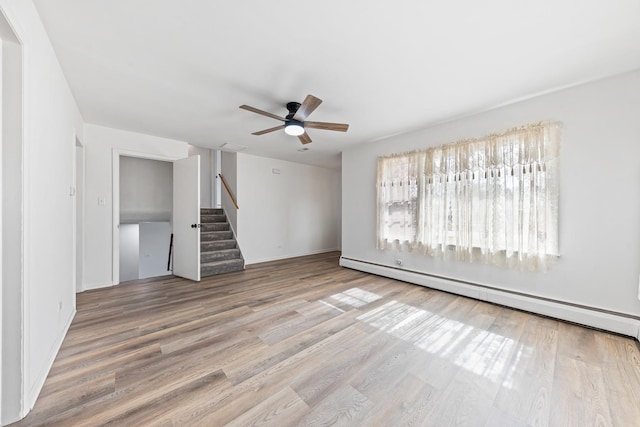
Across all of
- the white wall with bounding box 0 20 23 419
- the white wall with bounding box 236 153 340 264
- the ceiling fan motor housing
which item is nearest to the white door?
the white wall with bounding box 236 153 340 264

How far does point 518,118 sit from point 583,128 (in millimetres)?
584

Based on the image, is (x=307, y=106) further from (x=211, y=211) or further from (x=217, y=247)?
(x=211, y=211)

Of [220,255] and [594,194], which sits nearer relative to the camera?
[594,194]

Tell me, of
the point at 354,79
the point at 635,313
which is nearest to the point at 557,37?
the point at 354,79

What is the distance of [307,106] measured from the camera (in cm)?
242

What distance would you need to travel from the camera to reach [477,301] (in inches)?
123

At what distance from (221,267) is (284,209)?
2.18m

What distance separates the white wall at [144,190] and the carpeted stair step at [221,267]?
80.1 inches

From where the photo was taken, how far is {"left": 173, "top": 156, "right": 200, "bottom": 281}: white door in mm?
4020

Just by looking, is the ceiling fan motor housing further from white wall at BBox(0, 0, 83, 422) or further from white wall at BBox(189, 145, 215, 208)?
white wall at BBox(189, 145, 215, 208)

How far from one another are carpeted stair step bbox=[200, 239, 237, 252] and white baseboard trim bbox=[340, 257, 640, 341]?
336 cm

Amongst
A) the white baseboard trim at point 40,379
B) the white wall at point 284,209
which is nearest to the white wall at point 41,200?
the white baseboard trim at point 40,379

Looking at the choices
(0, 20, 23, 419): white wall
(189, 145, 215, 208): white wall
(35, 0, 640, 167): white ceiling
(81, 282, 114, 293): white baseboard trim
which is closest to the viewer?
(0, 20, 23, 419): white wall

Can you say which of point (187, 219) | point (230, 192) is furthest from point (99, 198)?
point (230, 192)
